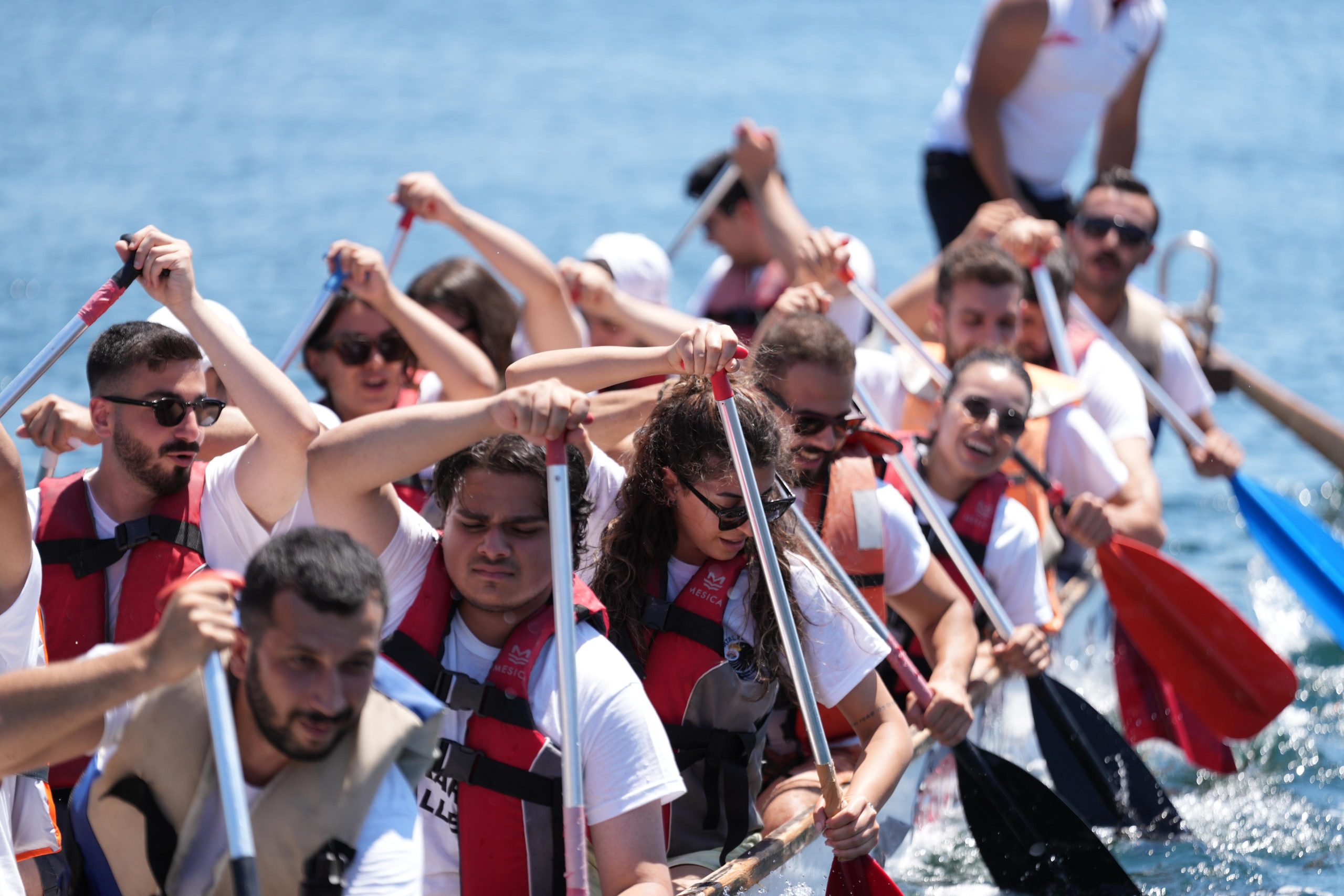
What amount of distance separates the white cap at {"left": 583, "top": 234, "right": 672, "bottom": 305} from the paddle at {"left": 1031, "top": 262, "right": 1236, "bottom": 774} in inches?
56.2

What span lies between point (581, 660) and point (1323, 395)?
10.0 meters

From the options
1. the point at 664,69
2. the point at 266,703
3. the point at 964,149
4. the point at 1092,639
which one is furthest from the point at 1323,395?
the point at 664,69

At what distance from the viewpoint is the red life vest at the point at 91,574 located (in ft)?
10.1

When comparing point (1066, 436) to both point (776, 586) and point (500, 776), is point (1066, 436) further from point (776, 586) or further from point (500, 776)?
point (500, 776)

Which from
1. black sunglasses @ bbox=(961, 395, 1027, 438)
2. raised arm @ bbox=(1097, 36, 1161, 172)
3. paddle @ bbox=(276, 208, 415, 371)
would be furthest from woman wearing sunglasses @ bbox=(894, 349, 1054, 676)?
raised arm @ bbox=(1097, 36, 1161, 172)

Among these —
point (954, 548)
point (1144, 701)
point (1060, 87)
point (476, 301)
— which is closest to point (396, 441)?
point (954, 548)

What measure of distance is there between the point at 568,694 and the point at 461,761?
0.27 metres

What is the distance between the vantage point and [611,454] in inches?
153

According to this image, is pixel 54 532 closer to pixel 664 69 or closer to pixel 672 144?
pixel 672 144

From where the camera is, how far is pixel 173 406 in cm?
311

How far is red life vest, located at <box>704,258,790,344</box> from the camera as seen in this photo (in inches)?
258

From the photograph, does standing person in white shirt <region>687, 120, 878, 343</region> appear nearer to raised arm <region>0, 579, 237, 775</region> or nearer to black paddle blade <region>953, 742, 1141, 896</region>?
black paddle blade <region>953, 742, 1141, 896</region>

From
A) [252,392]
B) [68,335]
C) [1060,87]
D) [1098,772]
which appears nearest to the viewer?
[252,392]

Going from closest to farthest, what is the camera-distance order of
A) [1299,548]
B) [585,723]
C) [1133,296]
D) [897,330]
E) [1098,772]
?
1. [585,723]
2. [1098,772]
3. [897,330]
4. [1299,548]
5. [1133,296]
